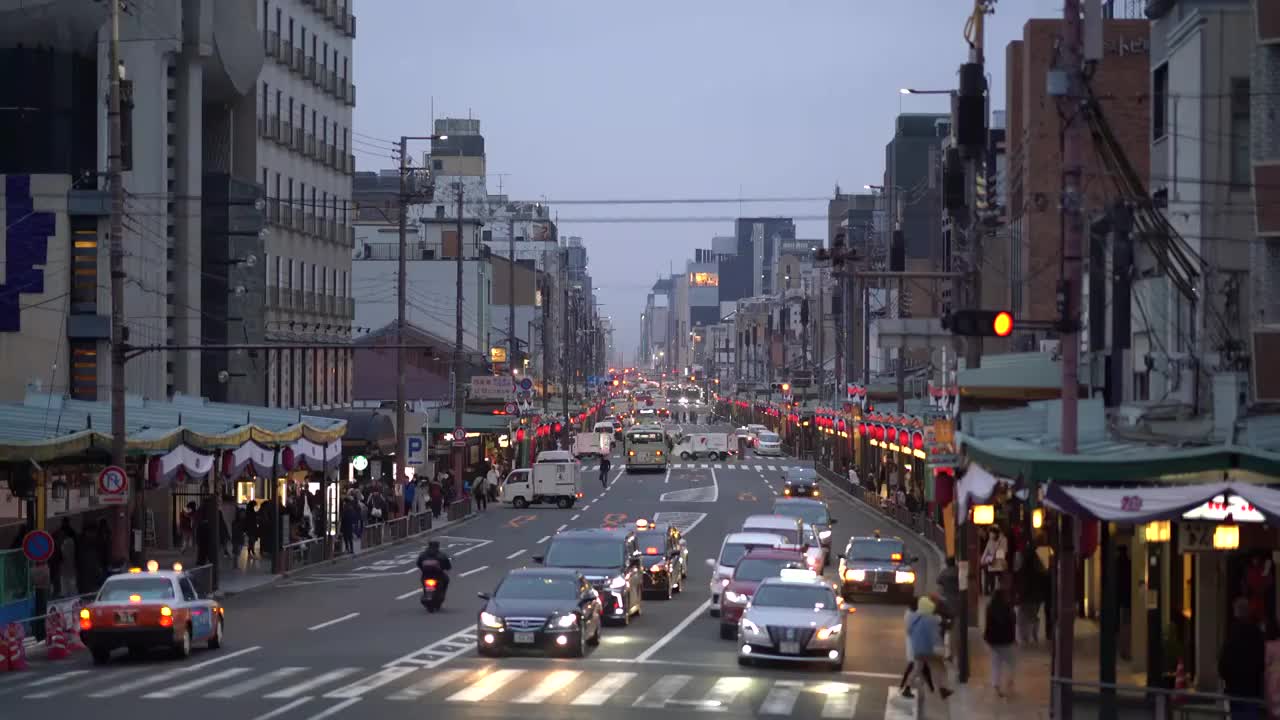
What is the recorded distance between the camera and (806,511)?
162 ft

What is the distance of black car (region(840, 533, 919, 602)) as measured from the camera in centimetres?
3853

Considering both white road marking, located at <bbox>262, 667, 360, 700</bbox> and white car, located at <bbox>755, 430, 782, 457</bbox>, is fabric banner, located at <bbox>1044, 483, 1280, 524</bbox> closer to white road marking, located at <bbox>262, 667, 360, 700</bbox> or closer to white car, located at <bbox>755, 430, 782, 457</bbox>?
white road marking, located at <bbox>262, 667, 360, 700</bbox>

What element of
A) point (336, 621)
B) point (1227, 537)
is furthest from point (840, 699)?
point (336, 621)

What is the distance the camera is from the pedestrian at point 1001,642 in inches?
938

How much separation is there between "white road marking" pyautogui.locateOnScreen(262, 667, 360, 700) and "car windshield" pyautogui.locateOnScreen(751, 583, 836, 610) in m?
6.95

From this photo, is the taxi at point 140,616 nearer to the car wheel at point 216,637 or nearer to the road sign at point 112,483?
the car wheel at point 216,637

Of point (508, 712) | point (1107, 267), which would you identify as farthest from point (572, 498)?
point (508, 712)

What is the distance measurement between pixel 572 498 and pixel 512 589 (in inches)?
1807

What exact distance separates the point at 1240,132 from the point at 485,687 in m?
16.0

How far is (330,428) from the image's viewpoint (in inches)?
1925

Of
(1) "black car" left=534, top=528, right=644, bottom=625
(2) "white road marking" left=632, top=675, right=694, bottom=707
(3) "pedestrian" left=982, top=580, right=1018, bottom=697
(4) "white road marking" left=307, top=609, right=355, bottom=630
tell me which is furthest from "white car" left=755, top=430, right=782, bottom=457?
(3) "pedestrian" left=982, top=580, right=1018, bottom=697

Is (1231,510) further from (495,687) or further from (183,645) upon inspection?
(183,645)

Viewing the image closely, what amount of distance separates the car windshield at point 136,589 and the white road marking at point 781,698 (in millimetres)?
10343

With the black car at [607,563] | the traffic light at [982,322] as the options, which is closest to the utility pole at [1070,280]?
the traffic light at [982,322]
